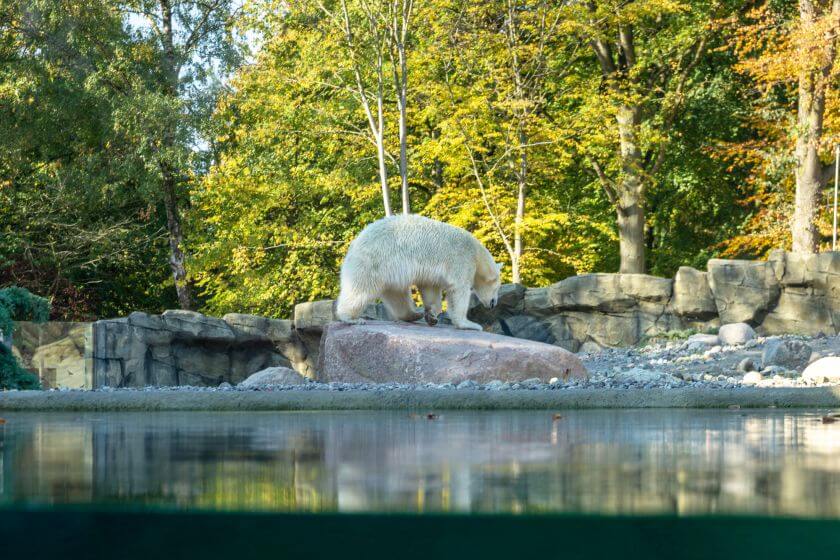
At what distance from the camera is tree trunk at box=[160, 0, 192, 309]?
2166cm

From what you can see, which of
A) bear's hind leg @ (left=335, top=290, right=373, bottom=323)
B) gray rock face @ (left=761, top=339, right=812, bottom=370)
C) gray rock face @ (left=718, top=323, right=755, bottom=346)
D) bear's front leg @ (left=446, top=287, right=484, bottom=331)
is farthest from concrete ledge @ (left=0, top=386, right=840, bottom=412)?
gray rock face @ (left=718, top=323, right=755, bottom=346)

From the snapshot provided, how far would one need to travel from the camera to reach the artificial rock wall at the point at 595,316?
14758mm

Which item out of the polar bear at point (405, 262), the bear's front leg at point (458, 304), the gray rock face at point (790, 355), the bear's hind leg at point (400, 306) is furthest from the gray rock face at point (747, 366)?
the bear's hind leg at point (400, 306)

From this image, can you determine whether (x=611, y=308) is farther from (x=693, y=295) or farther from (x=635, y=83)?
(x=635, y=83)

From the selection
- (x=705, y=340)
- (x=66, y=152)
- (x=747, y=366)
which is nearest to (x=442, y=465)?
(x=747, y=366)

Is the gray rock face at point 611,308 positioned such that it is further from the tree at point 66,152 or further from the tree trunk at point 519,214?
the tree at point 66,152

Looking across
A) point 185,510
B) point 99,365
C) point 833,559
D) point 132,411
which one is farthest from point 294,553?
point 99,365

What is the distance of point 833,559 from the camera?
5.86ft

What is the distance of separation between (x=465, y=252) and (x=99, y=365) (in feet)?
22.1

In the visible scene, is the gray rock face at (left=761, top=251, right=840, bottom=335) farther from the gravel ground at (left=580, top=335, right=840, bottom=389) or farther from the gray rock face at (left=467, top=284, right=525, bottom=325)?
the gray rock face at (left=467, top=284, right=525, bottom=325)

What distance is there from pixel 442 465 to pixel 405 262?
6498 mm

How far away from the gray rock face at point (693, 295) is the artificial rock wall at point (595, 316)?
0.01 m

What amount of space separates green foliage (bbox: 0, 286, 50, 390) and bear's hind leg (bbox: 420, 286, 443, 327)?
11.9ft

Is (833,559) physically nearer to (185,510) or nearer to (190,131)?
(185,510)
